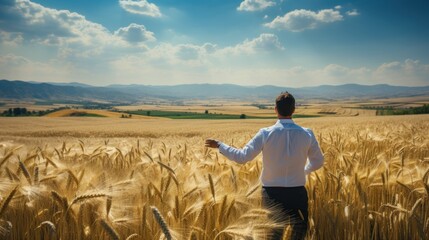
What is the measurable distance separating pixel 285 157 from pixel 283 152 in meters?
0.05

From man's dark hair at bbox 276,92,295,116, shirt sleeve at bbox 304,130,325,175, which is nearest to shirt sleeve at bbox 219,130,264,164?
man's dark hair at bbox 276,92,295,116

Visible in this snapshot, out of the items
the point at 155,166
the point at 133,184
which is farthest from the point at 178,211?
the point at 155,166

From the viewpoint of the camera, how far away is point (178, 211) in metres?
2.27

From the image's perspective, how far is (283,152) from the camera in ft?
9.59

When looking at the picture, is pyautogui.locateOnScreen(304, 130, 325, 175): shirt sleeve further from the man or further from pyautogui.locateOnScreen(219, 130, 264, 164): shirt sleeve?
pyautogui.locateOnScreen(219, 130, 264, 164): shirt sleeve

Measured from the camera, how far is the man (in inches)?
114

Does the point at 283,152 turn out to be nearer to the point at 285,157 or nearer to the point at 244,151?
the point at 285,157

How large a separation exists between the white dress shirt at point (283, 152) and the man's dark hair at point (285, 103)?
0.08 metres

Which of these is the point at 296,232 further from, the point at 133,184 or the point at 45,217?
Result: the point at 45,217

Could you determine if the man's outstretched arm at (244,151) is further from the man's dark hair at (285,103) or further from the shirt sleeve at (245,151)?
the man's dark hair at (285,103)

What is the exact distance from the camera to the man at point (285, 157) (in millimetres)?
2885

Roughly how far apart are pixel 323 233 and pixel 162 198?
146cm

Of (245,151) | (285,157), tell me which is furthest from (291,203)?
(245,151)

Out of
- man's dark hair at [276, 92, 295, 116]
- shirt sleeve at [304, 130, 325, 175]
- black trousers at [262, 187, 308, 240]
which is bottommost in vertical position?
black trousers at [262, 187, 308, 240]
